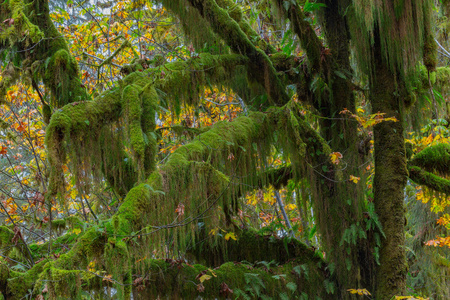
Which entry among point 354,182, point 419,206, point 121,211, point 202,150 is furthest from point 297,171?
point 419,206

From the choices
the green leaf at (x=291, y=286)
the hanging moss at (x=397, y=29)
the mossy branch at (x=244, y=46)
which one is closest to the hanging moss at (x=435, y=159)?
the hanging moss at (x=397, y=29)

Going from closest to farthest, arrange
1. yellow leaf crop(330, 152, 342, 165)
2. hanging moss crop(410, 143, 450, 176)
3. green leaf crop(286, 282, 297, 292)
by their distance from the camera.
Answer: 1. yellow leaf crop(330, 152, 342, 165)
2. green leaf crop(286, 282, 297, 292)
3. hanging moss crop(410, 143, 450, 176)

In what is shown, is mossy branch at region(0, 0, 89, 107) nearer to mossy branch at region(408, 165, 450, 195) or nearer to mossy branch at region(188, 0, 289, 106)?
mossy branch at region(188, 0, 289, 106)

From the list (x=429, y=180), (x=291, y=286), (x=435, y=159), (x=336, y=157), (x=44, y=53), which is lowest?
(x=291, y=286)

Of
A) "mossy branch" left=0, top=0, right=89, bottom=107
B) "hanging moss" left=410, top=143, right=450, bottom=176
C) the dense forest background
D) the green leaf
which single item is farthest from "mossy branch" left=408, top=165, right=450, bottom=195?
"mossy branch" left=0, top=0, right=89, bottom=107

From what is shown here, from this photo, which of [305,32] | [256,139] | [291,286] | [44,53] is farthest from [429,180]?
[44,53]

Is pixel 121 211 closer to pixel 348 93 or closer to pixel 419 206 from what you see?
pixel 348 93

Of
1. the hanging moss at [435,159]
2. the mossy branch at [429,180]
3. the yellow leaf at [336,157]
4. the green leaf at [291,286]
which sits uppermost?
the yellow leaf at [336,157]

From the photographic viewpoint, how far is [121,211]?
3520 millimetres

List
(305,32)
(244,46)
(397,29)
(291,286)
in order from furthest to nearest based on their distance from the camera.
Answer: (244,46) → (305,32) → (291,286) → (397,29)

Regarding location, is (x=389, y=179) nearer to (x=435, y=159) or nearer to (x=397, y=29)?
(x=435, y=159)

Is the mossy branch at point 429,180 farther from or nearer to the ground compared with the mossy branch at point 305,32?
nearer to the ground

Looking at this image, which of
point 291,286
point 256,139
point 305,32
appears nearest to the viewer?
point 256,139

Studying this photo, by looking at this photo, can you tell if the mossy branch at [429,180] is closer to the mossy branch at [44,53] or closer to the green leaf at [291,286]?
the green leaf at [291,286]
